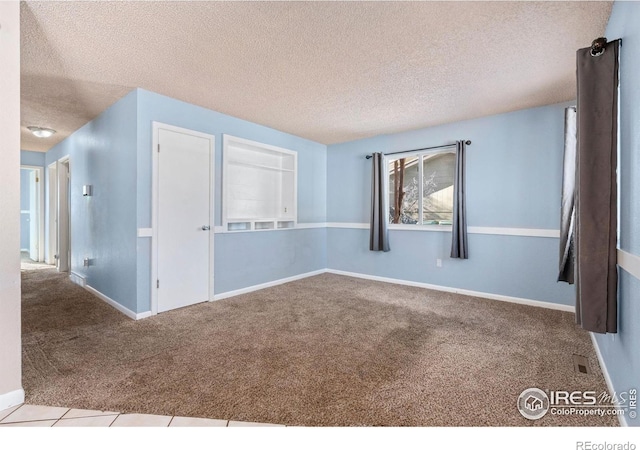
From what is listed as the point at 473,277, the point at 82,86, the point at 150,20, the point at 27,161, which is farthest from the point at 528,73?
the point at 27,161

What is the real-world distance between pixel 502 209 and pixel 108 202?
15.9 feet

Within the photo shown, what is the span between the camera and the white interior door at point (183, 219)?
323cm

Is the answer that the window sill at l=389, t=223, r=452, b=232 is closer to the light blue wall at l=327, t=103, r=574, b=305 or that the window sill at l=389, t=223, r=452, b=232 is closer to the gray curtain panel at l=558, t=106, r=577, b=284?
the light blue wall at l=327, t=103, r=574, b=305

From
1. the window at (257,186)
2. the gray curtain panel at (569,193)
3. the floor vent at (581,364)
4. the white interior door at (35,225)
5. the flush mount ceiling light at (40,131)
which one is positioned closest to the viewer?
the floor vent at (581,364)

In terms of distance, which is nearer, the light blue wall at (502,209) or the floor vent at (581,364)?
the floor vent at (581,364)

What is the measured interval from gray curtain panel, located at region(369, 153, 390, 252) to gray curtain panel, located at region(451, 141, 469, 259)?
1.04 metres

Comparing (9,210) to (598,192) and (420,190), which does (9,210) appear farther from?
(420,190)

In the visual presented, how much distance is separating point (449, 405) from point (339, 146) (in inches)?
177

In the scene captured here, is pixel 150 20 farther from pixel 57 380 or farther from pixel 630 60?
pixel 630 60

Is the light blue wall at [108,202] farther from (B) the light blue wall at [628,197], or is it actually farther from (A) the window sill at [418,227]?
(B) the light blue wall at [628,197]

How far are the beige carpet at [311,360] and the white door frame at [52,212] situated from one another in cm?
279

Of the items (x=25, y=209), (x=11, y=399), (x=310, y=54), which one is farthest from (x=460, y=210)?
(x=25, y=209)

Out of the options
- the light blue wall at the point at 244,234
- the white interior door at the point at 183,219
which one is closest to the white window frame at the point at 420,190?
the light blue wall at the point at 244,234

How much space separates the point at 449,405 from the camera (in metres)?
1.64
